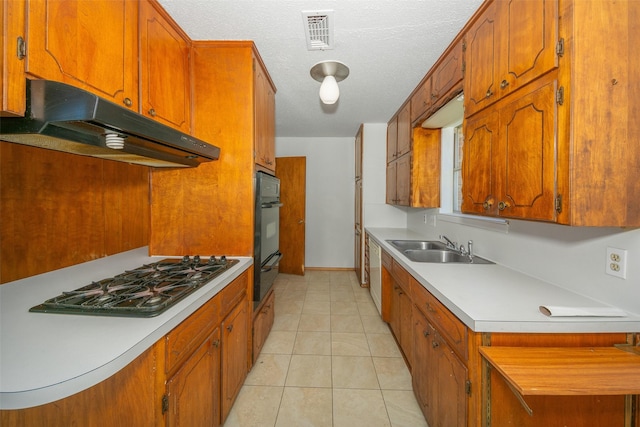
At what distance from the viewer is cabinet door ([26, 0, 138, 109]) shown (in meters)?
0.86

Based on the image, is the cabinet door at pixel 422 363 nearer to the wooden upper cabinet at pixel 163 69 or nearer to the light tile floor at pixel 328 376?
the light tile floor at pixel 328 376

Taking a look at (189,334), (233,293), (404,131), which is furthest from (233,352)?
(404,131)

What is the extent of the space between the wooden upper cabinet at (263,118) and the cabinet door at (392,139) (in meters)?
1.60

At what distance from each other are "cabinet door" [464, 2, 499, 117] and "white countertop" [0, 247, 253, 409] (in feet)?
5.59

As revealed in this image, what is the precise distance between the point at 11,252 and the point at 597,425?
8.19 ft

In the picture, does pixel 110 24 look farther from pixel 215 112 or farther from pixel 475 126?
pixel 475 126

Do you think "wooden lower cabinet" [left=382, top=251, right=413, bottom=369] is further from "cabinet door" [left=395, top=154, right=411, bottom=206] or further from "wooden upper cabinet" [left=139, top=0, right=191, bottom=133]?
"wooden upper cabinet" [left=139, top=0, right=191, bottom=133]

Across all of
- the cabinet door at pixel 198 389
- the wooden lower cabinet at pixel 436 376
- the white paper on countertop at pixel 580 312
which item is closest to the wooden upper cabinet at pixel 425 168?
the wooden lower cabinet at pixel 436 376

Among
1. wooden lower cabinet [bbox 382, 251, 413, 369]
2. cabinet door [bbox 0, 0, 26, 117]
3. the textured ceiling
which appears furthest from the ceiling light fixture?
cabinet door [bbox 0, 0, 26, 117]

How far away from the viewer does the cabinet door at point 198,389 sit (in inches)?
36.8

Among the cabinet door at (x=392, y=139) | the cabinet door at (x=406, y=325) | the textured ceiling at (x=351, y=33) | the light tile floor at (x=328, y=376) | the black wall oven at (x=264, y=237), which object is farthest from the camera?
the cabinet door at (x=392, y=139)

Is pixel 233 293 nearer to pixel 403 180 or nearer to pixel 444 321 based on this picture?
pixel 444 321

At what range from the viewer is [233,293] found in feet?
4.88

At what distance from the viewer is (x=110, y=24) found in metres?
1.14
